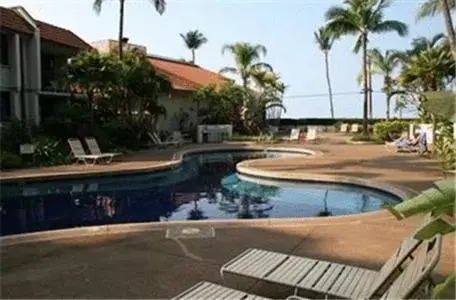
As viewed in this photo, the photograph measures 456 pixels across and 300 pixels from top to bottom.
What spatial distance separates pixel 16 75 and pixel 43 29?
429 cm

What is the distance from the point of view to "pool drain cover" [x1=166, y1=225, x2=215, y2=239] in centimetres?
725

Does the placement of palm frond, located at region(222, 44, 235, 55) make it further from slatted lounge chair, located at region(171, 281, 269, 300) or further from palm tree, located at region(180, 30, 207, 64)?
slatted lounge chair, located at region(171, 281, 269, 300)

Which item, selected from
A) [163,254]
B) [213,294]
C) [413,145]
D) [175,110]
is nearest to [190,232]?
[163,254]

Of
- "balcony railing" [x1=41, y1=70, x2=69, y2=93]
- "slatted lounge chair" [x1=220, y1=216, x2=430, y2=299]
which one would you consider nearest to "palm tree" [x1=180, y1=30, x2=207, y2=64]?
"balcony railing" [x1=41, y1=70, x2=69, y2=93]

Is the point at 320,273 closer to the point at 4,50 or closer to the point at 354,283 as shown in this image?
the point at 354,283

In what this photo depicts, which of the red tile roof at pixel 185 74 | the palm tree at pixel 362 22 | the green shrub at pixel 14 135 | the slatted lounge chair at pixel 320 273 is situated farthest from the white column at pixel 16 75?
the slatted lounge chair at pixel 320 273

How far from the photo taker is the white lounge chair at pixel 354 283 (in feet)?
10.4

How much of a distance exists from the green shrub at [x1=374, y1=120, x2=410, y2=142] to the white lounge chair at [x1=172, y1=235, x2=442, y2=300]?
2507 cm

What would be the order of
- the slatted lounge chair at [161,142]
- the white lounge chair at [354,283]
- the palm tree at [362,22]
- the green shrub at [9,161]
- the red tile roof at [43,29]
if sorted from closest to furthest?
the white lounge chair at [354,283] < the green shrub at [9,161] < the red tile roof at [43,29] < the slatted lounge chair at [161,142] < the palm tree at [362,22]

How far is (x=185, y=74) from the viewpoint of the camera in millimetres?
38094

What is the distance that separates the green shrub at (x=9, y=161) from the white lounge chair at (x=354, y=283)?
43.4 ft

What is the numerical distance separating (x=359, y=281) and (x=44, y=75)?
23.6 metres


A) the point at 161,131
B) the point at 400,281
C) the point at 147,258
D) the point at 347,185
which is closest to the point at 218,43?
the point at 161,131

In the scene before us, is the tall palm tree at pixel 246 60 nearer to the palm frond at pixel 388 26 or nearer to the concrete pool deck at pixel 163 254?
the palm frond at pixel 388 26
